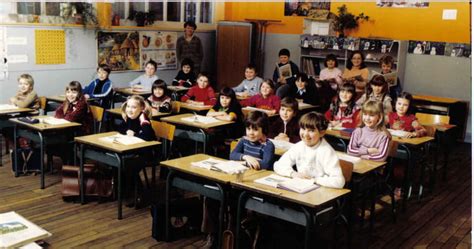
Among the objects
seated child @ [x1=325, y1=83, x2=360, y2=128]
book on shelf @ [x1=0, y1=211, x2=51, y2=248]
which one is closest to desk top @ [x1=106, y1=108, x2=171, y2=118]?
seated child @ [x1=325, y1=83, x2=360, y2=128]

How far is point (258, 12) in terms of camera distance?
10.8m

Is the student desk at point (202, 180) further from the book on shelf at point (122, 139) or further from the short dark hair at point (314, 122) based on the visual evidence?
the book on shelf at point (122, 139)

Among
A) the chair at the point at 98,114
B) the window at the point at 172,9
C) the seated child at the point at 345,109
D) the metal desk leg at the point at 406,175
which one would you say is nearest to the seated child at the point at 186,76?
the window at the point at 172,9

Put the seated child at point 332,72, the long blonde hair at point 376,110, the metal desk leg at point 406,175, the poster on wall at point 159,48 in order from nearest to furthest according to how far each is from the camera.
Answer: the long blonde hair at point 376,110
the metal desk leg at point 406,175
the seated child at point 332,72
the poster on wall at point 159,48

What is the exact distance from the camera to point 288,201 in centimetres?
321

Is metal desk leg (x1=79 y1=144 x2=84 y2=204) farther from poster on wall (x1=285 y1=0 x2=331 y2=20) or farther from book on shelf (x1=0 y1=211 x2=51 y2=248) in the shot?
poster on wall (x1=285 y1=0 x2=331 y2=20)

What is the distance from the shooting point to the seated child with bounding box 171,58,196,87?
340 inches

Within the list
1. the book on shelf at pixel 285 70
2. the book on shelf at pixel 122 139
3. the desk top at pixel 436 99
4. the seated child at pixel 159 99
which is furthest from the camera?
the book on shelf at pixel 285 70

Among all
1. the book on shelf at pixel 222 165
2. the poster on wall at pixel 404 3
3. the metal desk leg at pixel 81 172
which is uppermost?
the poster on wall at pixel 404 3

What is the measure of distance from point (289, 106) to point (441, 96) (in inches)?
165

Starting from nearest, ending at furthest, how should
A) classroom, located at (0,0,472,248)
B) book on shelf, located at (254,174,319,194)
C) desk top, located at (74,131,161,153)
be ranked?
1. book on shelf, located at (254,174,319,194)
2. classroom, located at (0,0,472,248)
3. desk top, located at (74,131,161,153)

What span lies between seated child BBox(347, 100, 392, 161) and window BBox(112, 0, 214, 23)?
5486 millimetres

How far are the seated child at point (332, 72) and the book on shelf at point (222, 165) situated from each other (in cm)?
504

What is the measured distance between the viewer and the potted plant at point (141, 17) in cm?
915
